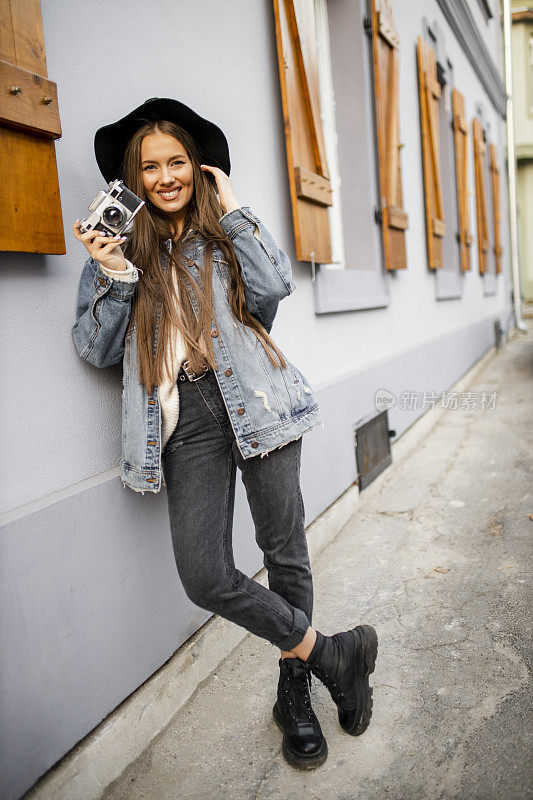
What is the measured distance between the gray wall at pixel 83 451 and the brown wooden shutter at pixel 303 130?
6.6 inches

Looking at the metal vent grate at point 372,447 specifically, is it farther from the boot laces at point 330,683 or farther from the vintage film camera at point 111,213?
the vintage film camera at point 111,213

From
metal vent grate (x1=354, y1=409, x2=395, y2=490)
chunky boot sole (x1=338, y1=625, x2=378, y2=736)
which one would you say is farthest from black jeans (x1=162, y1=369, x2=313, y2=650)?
metal vent grate (x1=354, y1=409, x2=395, y2=490)

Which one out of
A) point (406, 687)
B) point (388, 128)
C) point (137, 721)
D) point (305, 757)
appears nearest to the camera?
point (305, 757)

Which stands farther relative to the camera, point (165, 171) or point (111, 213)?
point (165, 171)

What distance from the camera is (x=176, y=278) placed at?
5.59ft

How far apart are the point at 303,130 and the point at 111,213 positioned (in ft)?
6.37

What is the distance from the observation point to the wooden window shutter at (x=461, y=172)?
747 cm

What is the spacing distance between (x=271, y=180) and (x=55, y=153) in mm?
1457

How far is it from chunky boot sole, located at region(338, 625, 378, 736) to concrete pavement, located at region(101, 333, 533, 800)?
0.04 metres

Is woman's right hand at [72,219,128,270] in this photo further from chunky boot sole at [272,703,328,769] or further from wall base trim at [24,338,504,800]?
chunky boot sole at [272,703,328,769]

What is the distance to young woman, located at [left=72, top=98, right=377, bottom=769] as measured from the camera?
5.43 feet

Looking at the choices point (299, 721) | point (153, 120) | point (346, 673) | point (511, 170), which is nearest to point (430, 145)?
point (153, 120)

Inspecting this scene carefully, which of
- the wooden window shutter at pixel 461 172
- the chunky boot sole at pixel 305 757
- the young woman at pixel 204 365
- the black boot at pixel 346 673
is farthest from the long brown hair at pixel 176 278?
the wooden window shutter at pixel 461 172

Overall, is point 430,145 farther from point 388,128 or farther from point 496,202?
point 496,202
